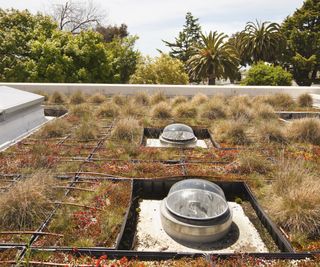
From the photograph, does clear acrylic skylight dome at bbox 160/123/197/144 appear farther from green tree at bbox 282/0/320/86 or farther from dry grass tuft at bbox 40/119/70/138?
green tree at bbox 282/0/320/86

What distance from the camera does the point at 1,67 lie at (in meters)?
15.6

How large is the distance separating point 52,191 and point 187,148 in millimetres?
3272

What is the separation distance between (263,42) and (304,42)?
4318 mm

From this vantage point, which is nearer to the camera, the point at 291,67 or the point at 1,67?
the point at 1,67

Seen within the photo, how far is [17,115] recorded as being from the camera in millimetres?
7125

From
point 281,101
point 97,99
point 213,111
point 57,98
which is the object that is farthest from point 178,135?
point 57,98

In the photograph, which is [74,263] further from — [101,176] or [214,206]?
[101,176]

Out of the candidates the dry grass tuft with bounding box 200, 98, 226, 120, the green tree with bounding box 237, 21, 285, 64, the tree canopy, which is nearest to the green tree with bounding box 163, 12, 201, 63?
the green tree with bounding box 237, 21, 285, 64

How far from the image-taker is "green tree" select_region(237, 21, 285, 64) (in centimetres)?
2489

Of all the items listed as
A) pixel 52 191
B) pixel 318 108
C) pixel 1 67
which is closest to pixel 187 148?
pixel 52 191

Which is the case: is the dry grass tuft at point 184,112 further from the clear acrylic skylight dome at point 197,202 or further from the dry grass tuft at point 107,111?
the clear acrylic skylight dome at point 197,202

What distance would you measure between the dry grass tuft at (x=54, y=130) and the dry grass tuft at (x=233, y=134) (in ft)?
12.7

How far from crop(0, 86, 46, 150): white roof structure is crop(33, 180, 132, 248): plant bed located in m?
2.92

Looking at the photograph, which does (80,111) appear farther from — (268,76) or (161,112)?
(268,76)
